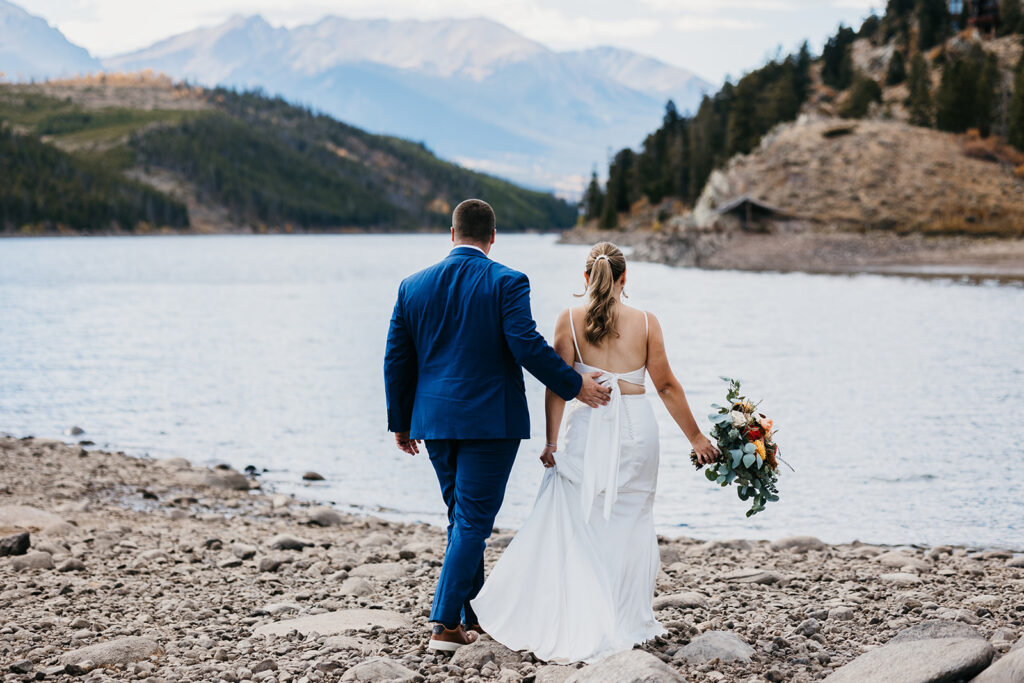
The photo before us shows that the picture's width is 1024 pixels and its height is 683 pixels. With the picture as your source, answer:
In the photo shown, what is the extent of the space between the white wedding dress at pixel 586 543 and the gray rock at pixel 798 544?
5619 millimetres

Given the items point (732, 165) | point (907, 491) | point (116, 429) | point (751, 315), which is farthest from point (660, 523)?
point (732, 165)

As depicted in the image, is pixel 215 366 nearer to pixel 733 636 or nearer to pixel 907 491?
pixel 907 491

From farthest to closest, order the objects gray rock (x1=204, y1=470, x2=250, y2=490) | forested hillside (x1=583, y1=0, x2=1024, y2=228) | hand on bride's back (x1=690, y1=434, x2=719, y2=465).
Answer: forested hillside (x1=583, y1=0, x2=1024, y2=228) < gray rock (x1=204, y1=470, x2=250, y2=490) < hand on bride's back (x1=690, y1=434, x2=719, y2=465)

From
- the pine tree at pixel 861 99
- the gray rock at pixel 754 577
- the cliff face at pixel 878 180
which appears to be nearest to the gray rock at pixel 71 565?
the gray rock at pixel 754 577

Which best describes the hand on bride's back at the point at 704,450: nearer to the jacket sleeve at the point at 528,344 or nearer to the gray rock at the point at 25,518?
the jacket sleeve at the point at 528,344

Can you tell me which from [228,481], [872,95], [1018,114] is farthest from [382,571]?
[872,95]

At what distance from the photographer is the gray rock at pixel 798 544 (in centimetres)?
1146

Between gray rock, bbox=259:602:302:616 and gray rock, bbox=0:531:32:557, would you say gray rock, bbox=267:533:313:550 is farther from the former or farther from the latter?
gray rock, bbox=259:602:302:616

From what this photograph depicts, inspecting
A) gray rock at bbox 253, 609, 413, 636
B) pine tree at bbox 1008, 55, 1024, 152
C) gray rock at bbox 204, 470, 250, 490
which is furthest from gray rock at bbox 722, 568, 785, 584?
pine tree at bbox 1008, 55, 1024, 152

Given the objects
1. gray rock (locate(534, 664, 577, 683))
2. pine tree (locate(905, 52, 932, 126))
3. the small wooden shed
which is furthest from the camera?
pine tree (locate(905, 52, 932, 126))

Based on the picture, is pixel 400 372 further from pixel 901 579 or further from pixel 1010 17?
pixel 1010 17

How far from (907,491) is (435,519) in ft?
24.8

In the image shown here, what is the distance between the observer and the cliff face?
85375mm

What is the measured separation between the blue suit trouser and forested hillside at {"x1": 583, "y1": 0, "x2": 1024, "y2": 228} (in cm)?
9833
